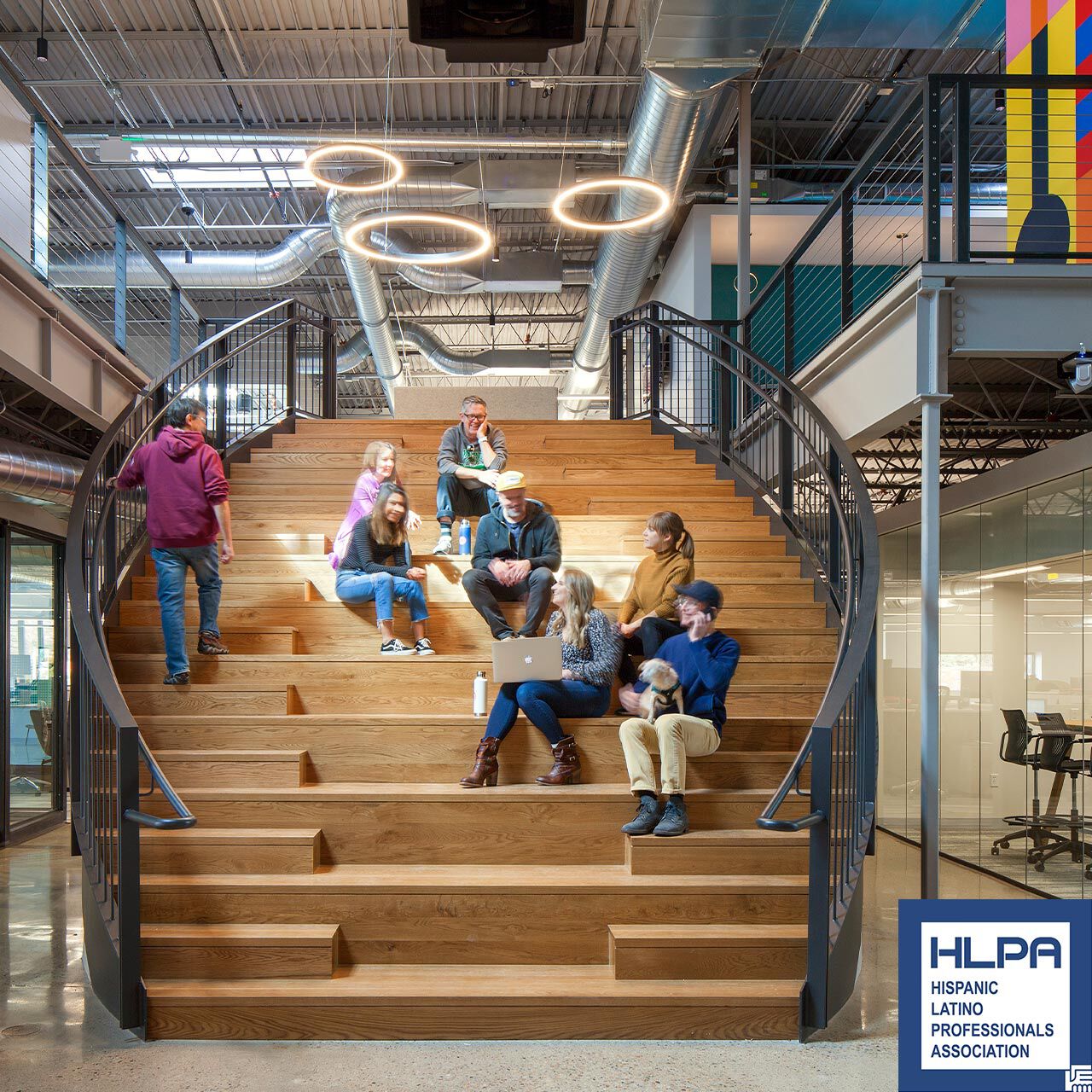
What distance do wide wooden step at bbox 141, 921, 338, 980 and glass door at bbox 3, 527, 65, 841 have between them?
242 inches

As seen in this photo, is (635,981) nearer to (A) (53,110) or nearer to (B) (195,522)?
(B) (195,522)

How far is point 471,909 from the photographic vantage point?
4750mm

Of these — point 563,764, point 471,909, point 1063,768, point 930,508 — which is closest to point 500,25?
point 930,508

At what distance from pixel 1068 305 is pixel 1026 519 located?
2.47m


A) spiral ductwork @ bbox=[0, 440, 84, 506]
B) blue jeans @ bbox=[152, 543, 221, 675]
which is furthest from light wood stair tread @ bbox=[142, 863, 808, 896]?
spiral ductwork @ bbox=[0, 440, 84, 506]

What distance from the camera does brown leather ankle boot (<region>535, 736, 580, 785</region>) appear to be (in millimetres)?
5282

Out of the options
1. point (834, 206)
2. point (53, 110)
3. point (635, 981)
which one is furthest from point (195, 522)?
point (53, 110)

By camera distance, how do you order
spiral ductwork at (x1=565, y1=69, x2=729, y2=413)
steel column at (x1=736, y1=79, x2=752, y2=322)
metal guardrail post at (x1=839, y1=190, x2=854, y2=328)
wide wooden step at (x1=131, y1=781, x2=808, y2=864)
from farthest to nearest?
steel column at (x1=736, y1=79, x2=752, y2=322), spiral ductwork at (x1=565, y1=69, x2=729, y2=413), metal guardrail post at (x1=839, y1=190, x2=854, y2=328), wide wooden step at (x1=131, y1=781, x2=808, y2=864)

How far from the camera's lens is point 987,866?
844 cm

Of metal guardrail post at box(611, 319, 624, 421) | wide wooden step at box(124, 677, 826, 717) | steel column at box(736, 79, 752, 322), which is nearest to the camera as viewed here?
wide wooden step at box(124, 677, 826, 717)

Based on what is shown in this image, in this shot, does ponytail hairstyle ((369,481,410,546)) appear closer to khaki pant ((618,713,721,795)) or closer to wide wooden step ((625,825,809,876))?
khaki pant ((618,713,721,795))

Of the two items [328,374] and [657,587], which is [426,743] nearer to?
[657,587]

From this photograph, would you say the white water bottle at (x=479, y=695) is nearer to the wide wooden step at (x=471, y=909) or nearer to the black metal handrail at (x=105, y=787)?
the wide wooden step at (x=471, y=909)

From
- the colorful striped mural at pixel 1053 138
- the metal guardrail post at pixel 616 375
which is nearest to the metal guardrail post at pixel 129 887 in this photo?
the colorful striped mural at pixel 1053 138
